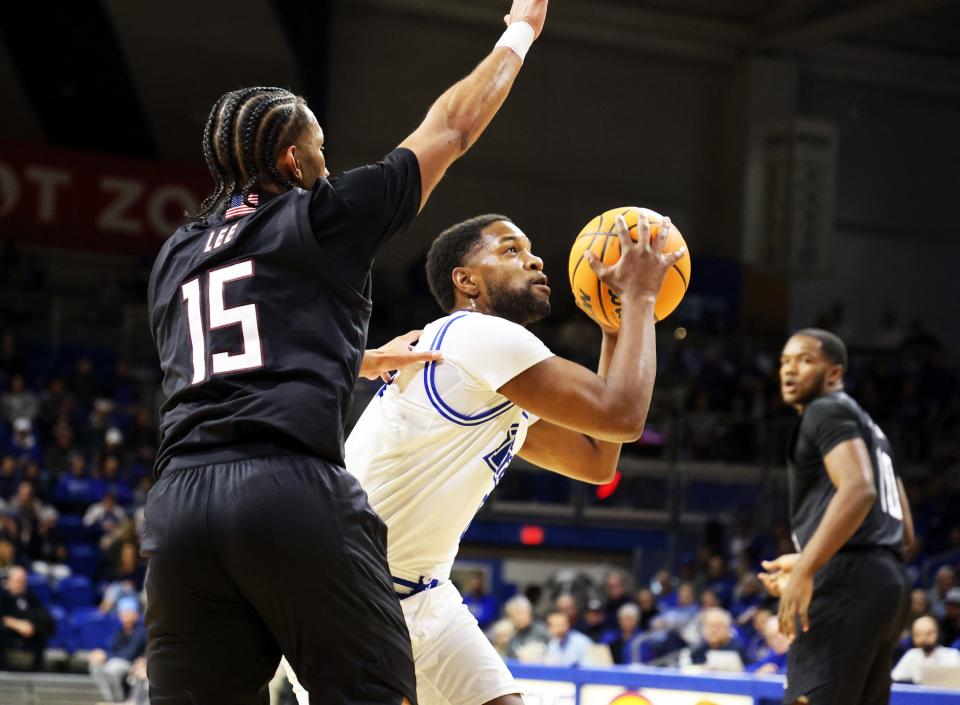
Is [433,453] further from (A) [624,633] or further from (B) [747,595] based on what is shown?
(B) [747,595]

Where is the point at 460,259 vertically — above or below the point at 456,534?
above

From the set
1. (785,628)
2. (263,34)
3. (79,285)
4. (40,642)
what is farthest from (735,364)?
(785,628)


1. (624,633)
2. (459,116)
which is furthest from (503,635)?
(459,116)

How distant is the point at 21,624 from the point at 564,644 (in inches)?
215

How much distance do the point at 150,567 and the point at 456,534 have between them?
4.26 feet

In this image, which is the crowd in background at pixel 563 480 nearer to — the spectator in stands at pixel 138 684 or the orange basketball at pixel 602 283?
the spectator in stands at pixel 138 684

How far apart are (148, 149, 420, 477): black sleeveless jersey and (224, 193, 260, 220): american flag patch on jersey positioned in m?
0.03

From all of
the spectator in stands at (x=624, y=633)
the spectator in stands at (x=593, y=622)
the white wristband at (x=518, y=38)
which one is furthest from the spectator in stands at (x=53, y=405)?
the white wristband at (x=518, y=38)

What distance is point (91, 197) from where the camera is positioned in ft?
64.6

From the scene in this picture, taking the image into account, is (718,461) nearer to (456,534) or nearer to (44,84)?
(44,84)

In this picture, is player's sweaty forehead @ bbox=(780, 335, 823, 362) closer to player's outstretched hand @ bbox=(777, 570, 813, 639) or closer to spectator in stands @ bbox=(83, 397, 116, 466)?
player's outstretched hand @ bbox=(777, 570, 813, 639)

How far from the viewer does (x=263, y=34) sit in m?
19.9

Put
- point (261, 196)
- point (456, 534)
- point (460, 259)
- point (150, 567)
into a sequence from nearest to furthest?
point (150, 567)
point (261, 196)
point (456, 534)
point (460, 259)

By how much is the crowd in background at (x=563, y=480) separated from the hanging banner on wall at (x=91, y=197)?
1.90m
